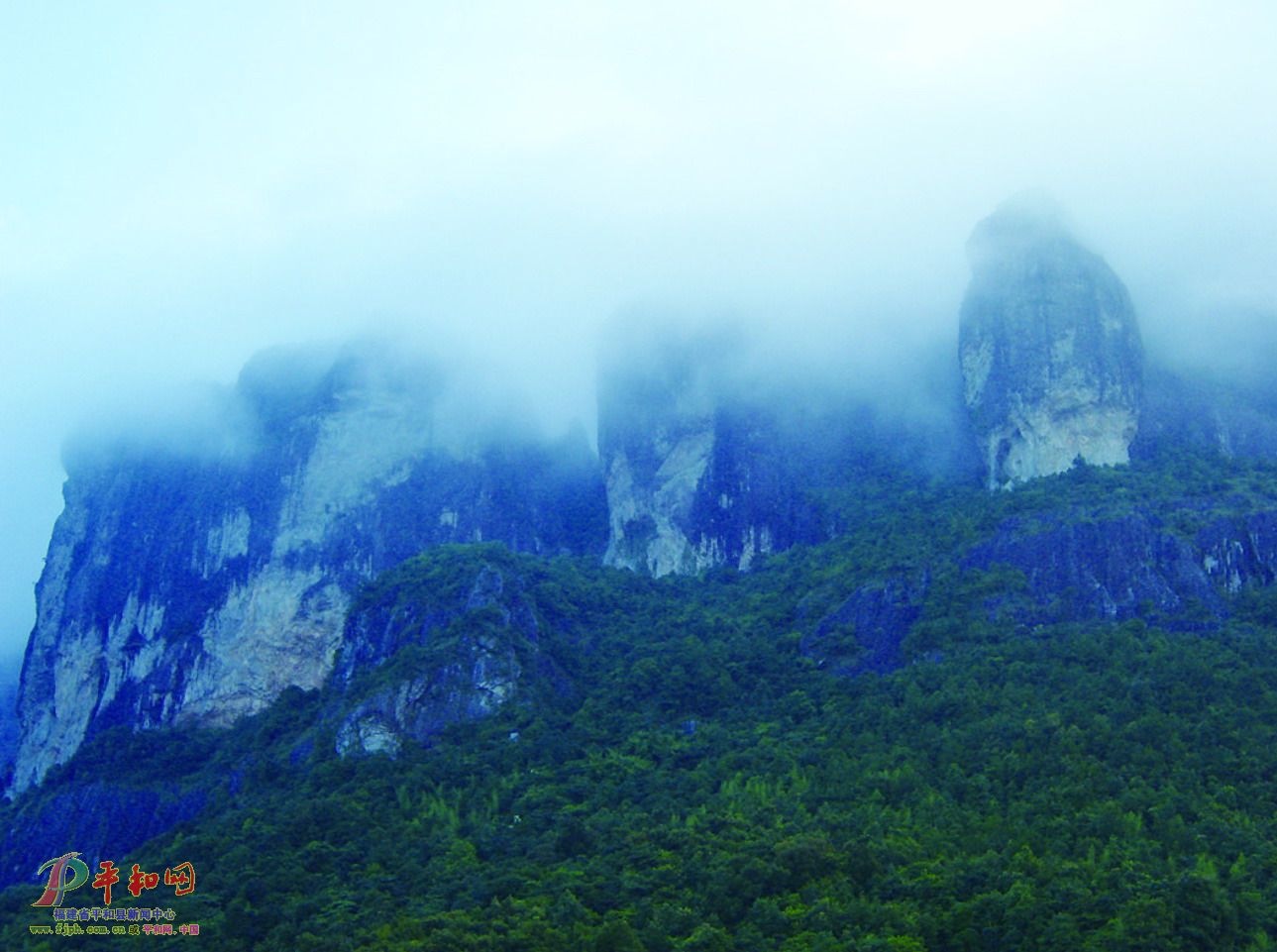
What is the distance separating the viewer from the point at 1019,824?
3847 centimetres

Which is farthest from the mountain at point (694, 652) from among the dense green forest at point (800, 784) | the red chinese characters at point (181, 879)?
the red chinese characters at point (181, 879)

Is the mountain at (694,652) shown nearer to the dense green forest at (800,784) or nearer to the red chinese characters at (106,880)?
the dense green forest at (800,784)

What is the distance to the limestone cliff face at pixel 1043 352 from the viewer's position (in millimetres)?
64500

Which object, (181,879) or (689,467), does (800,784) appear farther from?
(689,467)

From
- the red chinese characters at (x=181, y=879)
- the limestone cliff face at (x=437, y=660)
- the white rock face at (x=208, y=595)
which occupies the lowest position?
the red chinese characters at (x=181, y=879)

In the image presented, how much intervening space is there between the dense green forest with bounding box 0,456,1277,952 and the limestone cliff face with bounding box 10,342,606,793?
29.3ft

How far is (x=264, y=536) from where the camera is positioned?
76438 millimetres

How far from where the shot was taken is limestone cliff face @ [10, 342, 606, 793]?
237 ft

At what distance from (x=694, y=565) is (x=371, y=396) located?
68.3 feet

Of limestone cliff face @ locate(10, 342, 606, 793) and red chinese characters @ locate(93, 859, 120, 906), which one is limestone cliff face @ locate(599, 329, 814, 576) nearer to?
limestone cliff face @ locate(10, 342, 606, 793)

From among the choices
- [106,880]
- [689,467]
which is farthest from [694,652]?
[106,880]

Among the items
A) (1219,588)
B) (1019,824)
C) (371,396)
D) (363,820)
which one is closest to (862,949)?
(1019,824)

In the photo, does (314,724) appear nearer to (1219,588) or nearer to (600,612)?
(600,612)

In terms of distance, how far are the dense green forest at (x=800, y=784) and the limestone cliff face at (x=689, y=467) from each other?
5.56m
